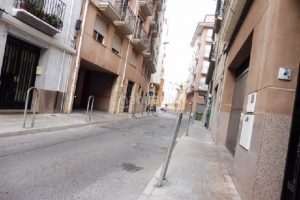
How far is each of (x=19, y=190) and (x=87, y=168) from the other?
1881 mm

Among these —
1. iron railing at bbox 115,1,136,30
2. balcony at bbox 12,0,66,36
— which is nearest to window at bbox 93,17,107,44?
iron railing at bbox 115,1,136,30

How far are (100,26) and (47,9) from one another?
645 centimetres

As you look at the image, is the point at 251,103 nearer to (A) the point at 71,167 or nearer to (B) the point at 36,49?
(A) the point at 71,167

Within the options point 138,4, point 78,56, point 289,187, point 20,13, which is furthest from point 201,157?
point 138,4

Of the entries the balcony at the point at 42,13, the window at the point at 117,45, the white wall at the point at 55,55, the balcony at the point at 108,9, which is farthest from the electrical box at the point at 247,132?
the window at the point at 117,45

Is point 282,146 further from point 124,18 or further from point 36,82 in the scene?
point 124,18

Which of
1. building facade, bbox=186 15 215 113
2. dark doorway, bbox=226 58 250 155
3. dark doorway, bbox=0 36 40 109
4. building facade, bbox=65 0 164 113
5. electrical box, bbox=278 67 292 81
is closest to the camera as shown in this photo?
electrical box, bbox=278 67 292 81

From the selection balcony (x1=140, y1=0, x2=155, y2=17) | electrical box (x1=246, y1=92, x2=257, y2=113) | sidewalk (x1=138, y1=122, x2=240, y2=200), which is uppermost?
balcony (x1=140, y1=0, x2=155, y2=17)

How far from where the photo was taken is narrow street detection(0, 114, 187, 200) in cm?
481

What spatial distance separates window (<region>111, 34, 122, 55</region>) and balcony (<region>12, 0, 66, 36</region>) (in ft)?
26.9

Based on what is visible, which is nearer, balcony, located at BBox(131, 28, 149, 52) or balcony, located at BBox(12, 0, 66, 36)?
balcony, located at BBox(12, 0, 66, 36)

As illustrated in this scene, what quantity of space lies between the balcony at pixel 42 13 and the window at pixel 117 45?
323 inches

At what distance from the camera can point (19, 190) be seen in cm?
457

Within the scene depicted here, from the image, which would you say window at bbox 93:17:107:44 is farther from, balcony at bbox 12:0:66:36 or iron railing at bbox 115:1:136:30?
balcony at bbox 12:0:66:36
